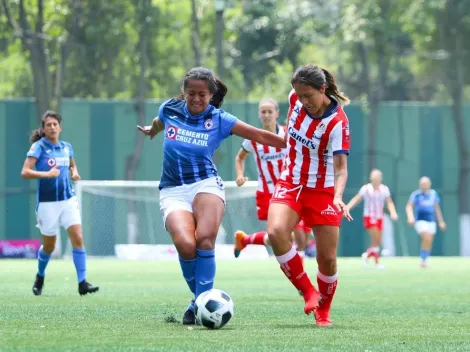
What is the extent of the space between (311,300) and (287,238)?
20.1 inches

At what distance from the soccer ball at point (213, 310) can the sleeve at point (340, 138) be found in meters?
1.43

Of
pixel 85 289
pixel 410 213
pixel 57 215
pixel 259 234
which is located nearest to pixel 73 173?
pixel 57 215

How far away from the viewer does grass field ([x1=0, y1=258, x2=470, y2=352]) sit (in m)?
8.22

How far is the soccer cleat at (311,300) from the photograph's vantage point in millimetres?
9859

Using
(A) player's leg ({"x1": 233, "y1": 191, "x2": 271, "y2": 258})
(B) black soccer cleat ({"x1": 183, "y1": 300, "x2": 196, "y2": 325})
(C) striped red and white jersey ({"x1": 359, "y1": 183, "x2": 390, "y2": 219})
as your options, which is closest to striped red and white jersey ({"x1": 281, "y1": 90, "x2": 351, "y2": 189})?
(B) black soccer cleat ({"x1": 183, "y1": 300, "x2": 196, "y2": 325})

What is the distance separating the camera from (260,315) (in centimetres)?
1110

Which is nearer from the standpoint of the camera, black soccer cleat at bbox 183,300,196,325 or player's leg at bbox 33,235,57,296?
black soccer cleat at bbox 183,300,196,325

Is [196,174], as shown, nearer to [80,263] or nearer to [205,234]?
[205,234]

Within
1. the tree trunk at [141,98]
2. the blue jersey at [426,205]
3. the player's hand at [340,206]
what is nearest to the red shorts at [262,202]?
the player's hand at [340,206]

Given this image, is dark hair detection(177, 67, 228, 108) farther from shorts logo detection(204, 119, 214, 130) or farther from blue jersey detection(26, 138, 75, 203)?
blue jersey detection(26, 138, 75, 203)

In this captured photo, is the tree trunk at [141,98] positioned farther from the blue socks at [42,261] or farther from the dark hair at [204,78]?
the dark hair at [204,78]

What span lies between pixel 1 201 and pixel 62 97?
Result: 3.70 meters

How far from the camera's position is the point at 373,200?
25.8 meters

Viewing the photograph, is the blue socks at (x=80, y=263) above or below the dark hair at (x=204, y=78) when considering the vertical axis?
below
